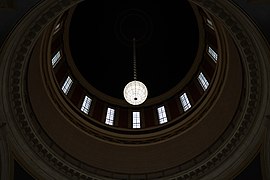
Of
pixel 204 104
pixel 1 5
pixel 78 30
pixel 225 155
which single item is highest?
pixel 78 30

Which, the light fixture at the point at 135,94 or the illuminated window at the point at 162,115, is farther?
the illuminated window at the point at 162,115

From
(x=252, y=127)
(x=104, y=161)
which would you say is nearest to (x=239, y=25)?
(x=252, y=127)

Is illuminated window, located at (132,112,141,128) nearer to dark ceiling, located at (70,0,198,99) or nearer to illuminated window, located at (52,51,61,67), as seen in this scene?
dark ceiling, located at (70,0,198,99)

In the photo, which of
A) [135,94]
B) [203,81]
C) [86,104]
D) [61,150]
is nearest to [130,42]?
[86,104]

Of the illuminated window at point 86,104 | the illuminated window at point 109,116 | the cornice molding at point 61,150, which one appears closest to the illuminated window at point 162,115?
the illuminated window at point 109,116

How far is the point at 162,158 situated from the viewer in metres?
18.2

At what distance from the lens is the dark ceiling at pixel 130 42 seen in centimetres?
2362

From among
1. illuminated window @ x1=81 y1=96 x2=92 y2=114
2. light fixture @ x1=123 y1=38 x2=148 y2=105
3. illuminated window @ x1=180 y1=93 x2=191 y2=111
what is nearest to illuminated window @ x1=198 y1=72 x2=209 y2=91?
illuminated window @ x1=180 y1=93 x2=191 y2=111

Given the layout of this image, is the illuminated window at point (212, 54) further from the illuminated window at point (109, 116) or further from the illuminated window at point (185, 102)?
the illuminated window at point (109, 116)

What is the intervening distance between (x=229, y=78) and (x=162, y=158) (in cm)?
429

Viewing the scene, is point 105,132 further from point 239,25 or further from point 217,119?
point 239,25

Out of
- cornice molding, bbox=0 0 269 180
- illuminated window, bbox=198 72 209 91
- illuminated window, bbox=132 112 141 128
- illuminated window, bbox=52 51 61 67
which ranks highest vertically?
illuminated window, bbox=52 51 61 67

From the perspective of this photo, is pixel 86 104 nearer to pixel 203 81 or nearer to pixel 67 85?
pixel 67 85

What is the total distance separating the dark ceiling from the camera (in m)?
23.6
